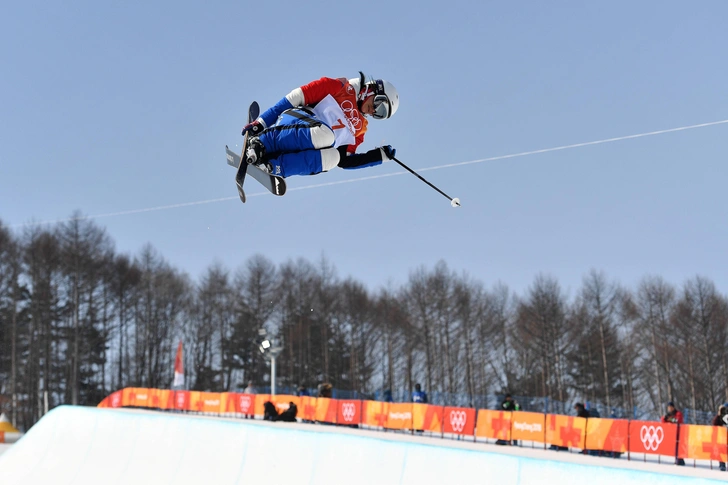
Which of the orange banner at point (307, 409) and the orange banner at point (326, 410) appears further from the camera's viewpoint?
the orange banner at point (307, 409)

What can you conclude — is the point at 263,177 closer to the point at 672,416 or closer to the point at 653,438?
the point at 653,438

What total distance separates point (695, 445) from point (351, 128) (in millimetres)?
10593

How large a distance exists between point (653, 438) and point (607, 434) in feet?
3.20

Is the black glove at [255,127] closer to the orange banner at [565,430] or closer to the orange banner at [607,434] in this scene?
the orange banner at [607,434]

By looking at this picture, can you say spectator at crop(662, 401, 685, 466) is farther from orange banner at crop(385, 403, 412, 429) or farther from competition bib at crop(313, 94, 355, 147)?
competition bib at crop(313, 94, 355, 147)

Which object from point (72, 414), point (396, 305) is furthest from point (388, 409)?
point (396, 305)

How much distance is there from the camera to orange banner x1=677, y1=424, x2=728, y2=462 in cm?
1313

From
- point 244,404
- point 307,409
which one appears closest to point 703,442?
point 307,409

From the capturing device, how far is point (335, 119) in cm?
684

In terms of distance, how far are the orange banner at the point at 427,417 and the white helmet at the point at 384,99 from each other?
42.7ft

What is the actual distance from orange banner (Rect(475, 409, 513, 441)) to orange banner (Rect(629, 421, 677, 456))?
10.4 ft

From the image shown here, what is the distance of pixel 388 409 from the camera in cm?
1989

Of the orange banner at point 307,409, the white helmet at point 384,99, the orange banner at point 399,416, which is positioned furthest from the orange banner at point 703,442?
the orange banner at point 307,409

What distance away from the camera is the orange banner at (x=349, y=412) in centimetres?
2053
